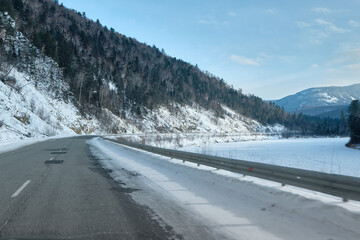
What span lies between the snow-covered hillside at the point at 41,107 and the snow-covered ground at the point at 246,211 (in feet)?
111

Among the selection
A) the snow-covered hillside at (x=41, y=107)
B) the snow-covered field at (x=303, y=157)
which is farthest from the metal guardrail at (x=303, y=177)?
the snow-covered hillside at (x=41, y=107)

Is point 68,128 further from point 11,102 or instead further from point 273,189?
point 273,189

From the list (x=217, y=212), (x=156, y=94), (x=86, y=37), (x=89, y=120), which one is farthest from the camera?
(x=86, y=37)

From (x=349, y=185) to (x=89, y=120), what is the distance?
68789 mm

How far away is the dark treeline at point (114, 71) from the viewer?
251 feet

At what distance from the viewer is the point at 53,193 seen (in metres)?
6.79

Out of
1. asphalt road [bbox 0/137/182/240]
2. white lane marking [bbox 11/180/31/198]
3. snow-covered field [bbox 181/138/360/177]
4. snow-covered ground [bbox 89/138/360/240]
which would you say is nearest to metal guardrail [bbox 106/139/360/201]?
snow-covered ground [bbox 89/138/360/240]

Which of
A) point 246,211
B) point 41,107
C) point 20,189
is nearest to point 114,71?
point 41,107

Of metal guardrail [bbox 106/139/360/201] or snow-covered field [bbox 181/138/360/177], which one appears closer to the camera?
metal guardrail [bbox 106/139/360/201]

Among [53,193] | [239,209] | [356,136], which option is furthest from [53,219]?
[356,136]

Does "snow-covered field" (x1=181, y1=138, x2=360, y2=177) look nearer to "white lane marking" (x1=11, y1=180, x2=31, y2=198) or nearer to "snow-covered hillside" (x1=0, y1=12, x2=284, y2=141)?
"white lane marking" (x1=11, y1=180, x2=31, y2=198)

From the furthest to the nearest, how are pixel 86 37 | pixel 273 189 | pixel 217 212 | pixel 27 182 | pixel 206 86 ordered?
pixel 206 86, pixel 86 37, pixel 27 182, pixel 273 189, pixel 217 212

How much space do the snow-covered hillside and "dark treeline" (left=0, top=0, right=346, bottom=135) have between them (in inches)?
140

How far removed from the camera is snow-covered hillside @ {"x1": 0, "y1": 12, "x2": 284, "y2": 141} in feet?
141
